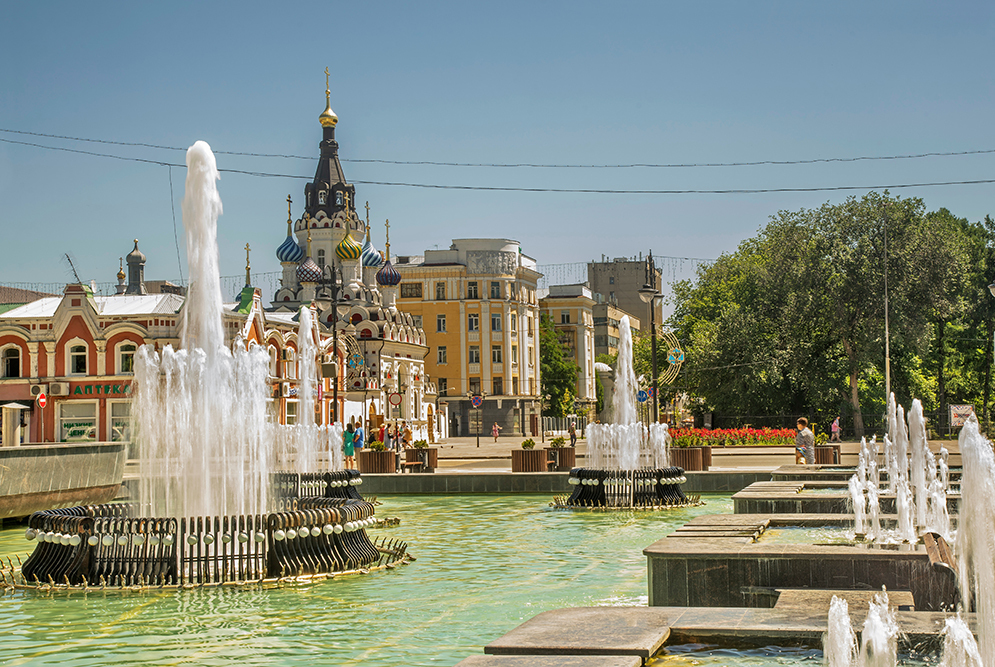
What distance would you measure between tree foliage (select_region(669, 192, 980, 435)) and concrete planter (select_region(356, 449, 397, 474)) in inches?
1160

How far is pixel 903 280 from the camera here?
4956 cm

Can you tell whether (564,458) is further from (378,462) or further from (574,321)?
(574,321)

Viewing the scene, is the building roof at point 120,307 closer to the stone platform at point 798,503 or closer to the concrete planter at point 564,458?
the concrete planter at point 564,458

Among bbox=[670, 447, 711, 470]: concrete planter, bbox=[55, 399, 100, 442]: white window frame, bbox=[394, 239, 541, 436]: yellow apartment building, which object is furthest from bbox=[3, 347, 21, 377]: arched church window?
bbox=[394, 239, 541, 436]: yellow apartment building

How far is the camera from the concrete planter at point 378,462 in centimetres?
2547

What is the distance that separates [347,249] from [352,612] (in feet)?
226

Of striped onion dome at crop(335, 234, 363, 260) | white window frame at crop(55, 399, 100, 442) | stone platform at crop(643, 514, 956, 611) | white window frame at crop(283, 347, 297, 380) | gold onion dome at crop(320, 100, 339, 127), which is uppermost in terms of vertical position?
gold onion dome at crop(320, 100, 339, 127)

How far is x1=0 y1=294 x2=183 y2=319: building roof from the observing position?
4959 centimetres

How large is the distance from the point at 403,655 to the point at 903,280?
152 ft

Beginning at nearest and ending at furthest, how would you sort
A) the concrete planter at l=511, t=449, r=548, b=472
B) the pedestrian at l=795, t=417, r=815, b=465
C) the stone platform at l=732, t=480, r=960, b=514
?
the stone platform at l=732, t=480, r=960, b=514 < the concrete planter at l=511, t=449, r=548, b=472 < the pedestrian at l=795, t=417, r=815, b=465

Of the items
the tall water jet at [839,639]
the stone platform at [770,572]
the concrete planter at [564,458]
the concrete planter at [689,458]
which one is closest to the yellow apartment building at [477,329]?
the concrete planter at [564,458]

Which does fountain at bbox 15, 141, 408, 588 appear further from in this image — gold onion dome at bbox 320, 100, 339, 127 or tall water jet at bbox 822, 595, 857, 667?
gold onion dome at bbox 320, 100, 339, 127

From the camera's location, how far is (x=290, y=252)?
79.6 meters

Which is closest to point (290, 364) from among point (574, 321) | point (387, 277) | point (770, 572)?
point (387, 277)
